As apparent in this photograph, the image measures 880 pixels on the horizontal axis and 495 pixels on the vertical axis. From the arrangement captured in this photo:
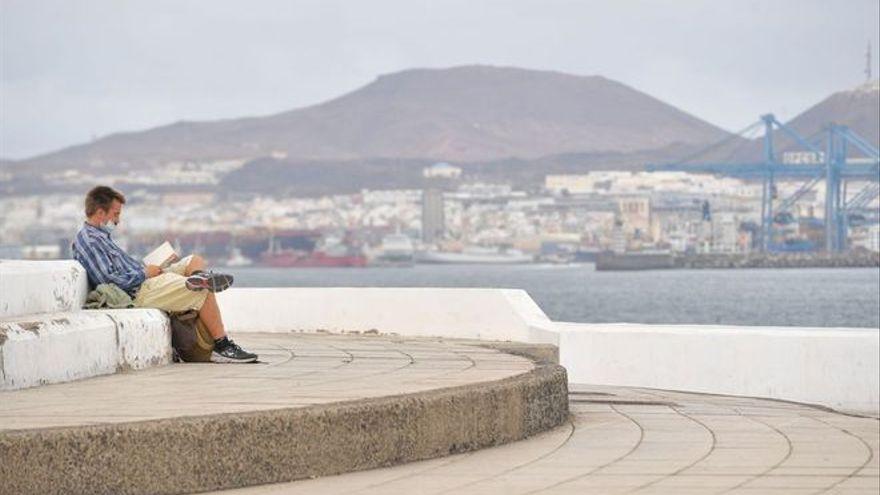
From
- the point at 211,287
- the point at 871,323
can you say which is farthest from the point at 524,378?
the point at 871,323

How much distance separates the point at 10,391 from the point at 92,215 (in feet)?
5.15

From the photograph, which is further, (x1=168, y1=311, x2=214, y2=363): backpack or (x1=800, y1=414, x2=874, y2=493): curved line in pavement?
(x1=168, y1=311, x2=214, y2=363): backpack

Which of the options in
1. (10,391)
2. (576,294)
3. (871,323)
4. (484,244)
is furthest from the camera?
(484,244)

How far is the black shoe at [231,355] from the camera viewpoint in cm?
699

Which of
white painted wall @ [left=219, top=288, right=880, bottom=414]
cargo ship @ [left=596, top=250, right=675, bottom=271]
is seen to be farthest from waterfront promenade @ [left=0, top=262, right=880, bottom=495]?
cargo ship @ [left=596, top=250, right=675, bottom=271]

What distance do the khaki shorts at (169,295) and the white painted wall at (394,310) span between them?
129 inches

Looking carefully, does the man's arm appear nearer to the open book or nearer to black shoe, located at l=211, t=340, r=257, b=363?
the open book

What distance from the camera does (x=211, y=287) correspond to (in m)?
7.04

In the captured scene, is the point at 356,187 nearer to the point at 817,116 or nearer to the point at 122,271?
the point at 817,116

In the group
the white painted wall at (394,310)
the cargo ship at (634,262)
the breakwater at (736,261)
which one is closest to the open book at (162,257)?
the white painted wall at (394,310)

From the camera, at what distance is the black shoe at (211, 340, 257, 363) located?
699 cm

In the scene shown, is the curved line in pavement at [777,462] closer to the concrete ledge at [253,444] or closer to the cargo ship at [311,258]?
the concrete ledge at [253,444]

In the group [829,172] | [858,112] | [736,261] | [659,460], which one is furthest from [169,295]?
[858,112]

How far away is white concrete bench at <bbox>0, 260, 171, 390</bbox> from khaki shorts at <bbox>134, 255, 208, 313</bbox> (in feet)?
0.36
